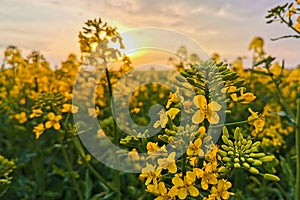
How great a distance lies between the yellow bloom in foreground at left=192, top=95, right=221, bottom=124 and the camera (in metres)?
1.66

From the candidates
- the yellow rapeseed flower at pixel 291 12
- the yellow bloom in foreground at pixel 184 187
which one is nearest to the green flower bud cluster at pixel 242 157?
the yellow bloom in foreground at pixel 184 187

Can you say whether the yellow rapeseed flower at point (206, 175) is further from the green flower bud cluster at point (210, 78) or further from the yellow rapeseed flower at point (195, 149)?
the green flower bud cluster at point (210, 78)

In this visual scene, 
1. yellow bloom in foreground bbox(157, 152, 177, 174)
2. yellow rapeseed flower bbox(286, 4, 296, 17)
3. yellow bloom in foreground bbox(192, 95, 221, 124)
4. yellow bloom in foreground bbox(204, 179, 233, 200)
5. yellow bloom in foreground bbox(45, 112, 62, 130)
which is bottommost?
yellow bloom in foreground bbox(204, 179, 233, 200)

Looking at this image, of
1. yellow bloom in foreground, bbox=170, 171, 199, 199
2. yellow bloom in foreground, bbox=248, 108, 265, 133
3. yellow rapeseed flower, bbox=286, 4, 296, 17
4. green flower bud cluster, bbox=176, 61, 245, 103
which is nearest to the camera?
yellow bloom in foreground, bbox=170, 171, 199, 199

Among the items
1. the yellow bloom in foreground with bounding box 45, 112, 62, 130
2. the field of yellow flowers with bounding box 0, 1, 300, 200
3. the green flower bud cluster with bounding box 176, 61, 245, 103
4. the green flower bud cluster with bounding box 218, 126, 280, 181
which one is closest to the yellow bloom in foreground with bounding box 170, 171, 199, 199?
the field of yellow flowers with bounding box 0, 1, 300, 200

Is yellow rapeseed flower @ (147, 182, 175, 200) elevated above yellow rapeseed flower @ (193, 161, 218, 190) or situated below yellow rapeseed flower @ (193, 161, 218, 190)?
below

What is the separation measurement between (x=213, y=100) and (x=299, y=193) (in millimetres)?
894

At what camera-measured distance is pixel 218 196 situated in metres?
Result: 1.64

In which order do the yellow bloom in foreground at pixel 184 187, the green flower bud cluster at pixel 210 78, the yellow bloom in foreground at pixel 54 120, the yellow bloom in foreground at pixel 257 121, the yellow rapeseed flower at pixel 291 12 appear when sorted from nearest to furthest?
the yellow bloom in foreground at pixel 184 187, the green flower bud cluster at pixel 210 78, the yellow bloom in foreground at pixel 257 121, the yellow rapeseed flower at pixel 291 12, the yellow bloom in foreground at pixel 54 120

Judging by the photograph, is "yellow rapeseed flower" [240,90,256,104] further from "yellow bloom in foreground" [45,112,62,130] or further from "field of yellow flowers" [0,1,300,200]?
"yellow bloom in foreground" [45,112,62,130]

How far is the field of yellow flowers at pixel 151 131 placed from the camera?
1.66 meters

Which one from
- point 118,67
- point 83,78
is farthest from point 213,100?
point 83,78

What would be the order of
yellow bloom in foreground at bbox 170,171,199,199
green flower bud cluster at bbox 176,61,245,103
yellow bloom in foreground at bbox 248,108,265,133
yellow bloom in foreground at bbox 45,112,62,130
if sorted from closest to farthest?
yellow bloom in foreground at bbox 170,171,199,199 < green flower bud cluster at bbox 176,61,245,103 < yellow bloom in foreground at bbox 248,108,265,133 < yellow bloom in foreground at bbox 45,112,62,130

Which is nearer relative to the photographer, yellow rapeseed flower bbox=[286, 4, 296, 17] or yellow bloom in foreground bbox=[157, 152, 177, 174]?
yellow bloom in foreground bbox=[157, 152, 177, 174]
